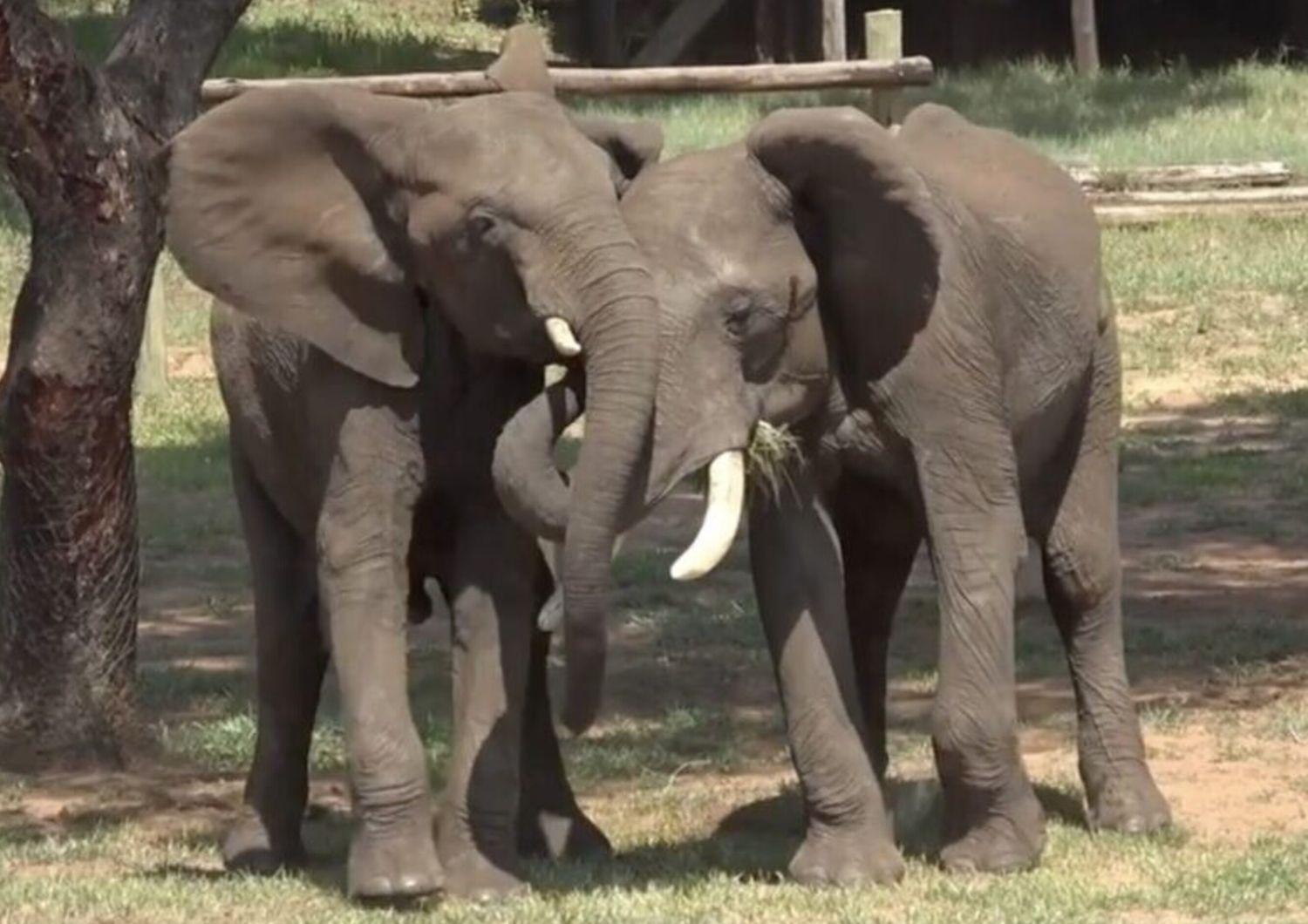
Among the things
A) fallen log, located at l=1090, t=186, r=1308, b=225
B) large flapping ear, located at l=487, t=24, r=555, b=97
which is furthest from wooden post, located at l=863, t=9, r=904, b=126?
large flapping ear, located at l=487, t=24, r=555, b=97

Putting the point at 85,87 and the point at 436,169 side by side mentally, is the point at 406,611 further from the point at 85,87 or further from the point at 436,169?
the point at 85,87

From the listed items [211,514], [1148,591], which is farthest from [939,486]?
[211,514]

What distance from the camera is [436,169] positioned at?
309 inches

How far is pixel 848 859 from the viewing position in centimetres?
817

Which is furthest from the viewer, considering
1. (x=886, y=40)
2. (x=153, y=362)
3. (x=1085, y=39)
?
(x=1085, y=39)

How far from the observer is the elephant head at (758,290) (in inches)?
300

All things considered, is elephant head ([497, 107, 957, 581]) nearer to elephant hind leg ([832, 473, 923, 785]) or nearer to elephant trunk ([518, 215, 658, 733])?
elephant trunk ([518, 215, 658, 733])

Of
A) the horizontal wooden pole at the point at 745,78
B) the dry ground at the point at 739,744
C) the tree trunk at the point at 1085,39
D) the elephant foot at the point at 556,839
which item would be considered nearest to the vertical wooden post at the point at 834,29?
the tree trunk at the point at 1085,39

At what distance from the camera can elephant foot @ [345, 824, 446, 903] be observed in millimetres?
7922

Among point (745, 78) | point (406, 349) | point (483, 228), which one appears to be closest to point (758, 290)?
point (483, 228)

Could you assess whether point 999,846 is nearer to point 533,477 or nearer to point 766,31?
point 533,477

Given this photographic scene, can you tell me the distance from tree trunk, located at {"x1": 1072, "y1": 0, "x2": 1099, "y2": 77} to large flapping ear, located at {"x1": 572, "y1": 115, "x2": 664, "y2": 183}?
1738 cm

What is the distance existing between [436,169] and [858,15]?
2110 cm

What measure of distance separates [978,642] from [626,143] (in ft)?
4.88
